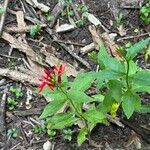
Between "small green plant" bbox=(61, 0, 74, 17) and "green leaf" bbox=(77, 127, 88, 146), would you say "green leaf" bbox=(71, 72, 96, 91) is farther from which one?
"small green plant" bbox=(61, 0, 74, 17)

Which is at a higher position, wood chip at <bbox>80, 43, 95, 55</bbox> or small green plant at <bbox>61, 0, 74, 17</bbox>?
small green plant at <bbox>61, 0, 74, 17</bbox>

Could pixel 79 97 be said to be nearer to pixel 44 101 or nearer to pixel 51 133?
pixel 51 133

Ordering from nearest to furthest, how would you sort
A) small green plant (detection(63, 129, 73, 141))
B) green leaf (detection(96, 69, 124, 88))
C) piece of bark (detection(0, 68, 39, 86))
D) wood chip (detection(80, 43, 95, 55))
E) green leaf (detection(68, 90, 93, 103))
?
green leaf (detection(96, 69, 124, 88))
green leaf (detection(68, 90, 93, 103))
small green plant (detection(63, 129, 73, 141))
piece of bark (detection(0, 68, 39, 86))
wood chip (detection(80, 43, 95, 55))

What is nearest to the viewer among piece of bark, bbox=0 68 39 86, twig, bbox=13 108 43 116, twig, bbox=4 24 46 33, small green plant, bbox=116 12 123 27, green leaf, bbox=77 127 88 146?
green leaf, bbox=77 127 88 146

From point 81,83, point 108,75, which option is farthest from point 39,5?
point 108,75

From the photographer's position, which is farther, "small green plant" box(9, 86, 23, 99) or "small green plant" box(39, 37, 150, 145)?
"small green plant" box(9, 86, 23, 99)

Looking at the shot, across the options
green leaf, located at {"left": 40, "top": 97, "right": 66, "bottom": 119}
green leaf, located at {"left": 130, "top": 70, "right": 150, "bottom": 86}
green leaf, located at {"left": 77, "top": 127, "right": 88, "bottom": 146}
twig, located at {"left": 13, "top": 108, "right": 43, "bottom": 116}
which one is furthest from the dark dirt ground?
green leaf, located at {"left": 130, "top": 70, "right": 150, "bottom": 86}
